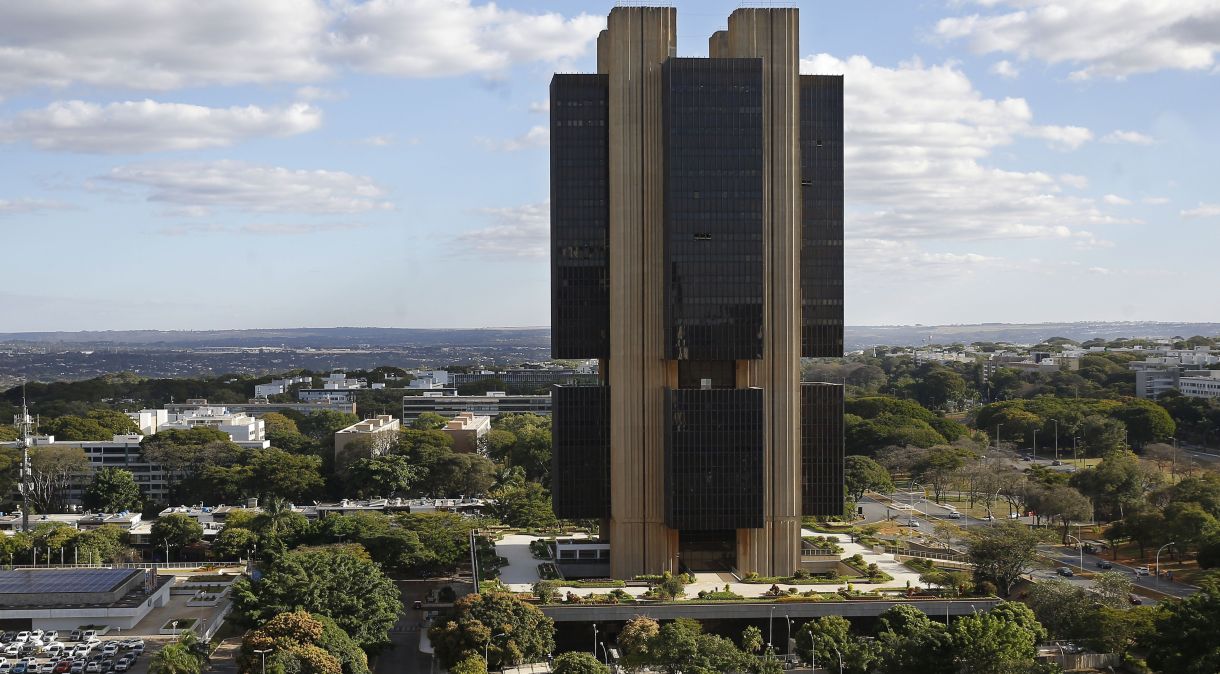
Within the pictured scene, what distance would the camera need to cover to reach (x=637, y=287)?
62.7m

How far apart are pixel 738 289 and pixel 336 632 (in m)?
27.4

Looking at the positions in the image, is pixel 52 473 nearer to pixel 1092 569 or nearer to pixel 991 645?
pixel 1092 569

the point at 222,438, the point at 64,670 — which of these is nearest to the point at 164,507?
the point at 222,438

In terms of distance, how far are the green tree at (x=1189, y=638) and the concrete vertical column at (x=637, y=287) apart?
85.2 feet

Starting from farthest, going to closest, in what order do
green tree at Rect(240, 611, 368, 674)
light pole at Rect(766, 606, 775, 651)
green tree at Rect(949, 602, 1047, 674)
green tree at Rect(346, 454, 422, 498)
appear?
green tree at Rect(346, 454, 422, 498)
light pole at Rect(766, 606, 775, 651)
green tree at Rect(240, 611, 368, 674)
green tree at Rect(949, 602, 1047, 674)

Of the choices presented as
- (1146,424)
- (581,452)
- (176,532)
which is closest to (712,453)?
(581,452)

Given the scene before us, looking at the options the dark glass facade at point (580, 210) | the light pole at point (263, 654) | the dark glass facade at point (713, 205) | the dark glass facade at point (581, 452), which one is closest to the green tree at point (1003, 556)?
the dark glass facade at point (713, 205)

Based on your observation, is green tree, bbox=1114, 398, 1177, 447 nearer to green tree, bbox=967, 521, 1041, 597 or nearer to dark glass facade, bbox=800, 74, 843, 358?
green tree, bbox=967, 521, 1041, 597

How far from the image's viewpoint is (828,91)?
64.4 m

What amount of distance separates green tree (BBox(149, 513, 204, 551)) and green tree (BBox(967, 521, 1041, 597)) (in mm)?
53243

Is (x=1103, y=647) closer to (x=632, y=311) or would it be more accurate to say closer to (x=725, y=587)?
(x=725, y=587)

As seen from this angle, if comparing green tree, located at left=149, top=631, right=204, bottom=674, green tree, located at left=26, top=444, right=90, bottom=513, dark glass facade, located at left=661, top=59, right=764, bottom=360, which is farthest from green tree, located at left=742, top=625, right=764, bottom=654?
green tree, located at left=26, top=444, right=90, bottom=513

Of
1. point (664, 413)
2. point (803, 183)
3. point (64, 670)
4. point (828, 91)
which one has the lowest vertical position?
point (64, 670)

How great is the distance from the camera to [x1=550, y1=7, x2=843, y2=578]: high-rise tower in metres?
61.2
